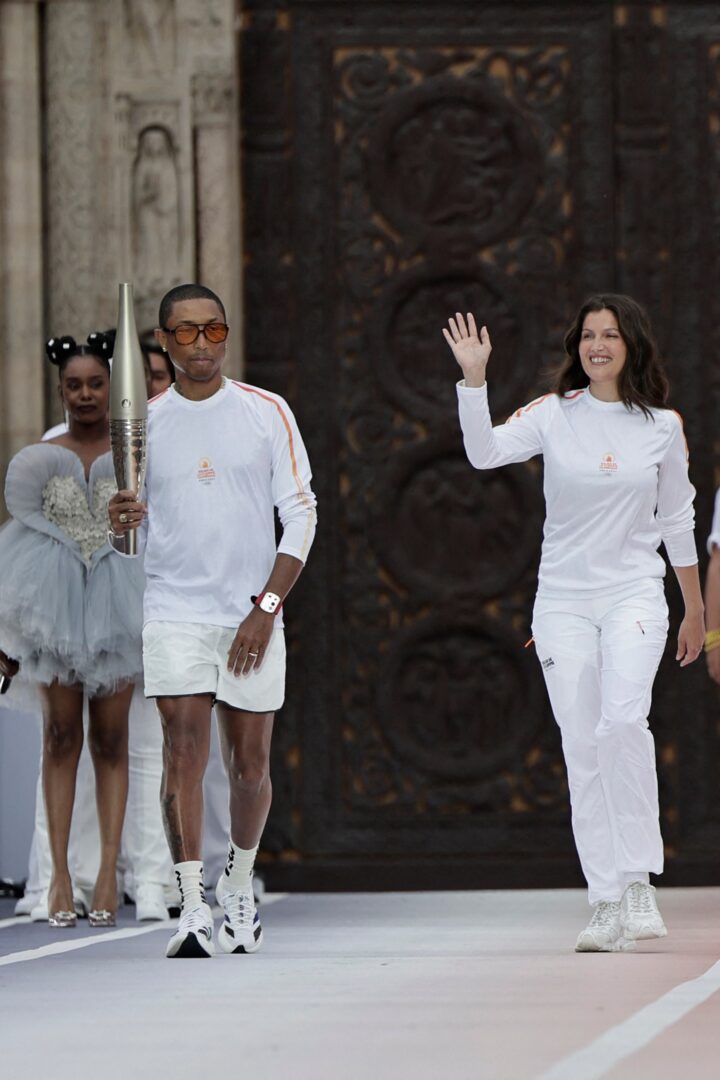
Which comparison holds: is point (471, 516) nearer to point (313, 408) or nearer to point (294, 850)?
point (313, 408)

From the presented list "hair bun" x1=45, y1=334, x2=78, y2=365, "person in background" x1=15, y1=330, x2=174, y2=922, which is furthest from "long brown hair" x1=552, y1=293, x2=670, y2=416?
"person in background" x1=15, y1=330, x2=174, y2=922

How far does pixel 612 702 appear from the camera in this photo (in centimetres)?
750

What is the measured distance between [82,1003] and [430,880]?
524 cm

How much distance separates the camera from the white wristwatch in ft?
24.0

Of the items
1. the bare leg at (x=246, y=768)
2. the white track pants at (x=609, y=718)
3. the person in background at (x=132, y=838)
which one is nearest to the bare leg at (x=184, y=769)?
the bare leg at (x=246, y=768)

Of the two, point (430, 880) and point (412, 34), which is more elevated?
point (412, 34)

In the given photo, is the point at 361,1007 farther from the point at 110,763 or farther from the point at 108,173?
the point at 108,173

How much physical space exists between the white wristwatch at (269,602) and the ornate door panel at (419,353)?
12.0ft

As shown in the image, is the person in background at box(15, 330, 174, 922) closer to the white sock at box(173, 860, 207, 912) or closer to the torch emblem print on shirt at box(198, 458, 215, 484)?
the torch emblem print on shirt at box(198, 458, 215, 484)

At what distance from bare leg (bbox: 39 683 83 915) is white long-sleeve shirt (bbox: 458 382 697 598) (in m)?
2.04

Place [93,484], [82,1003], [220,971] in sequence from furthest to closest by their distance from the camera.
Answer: [93,484], [220,971], [82,1003]

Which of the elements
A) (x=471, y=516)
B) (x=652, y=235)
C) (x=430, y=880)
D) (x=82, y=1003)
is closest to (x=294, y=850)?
(x=430, y=880)

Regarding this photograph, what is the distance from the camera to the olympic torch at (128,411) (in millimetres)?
7289

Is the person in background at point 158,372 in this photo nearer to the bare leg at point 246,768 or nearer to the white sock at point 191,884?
the bare leg at point 246,768
